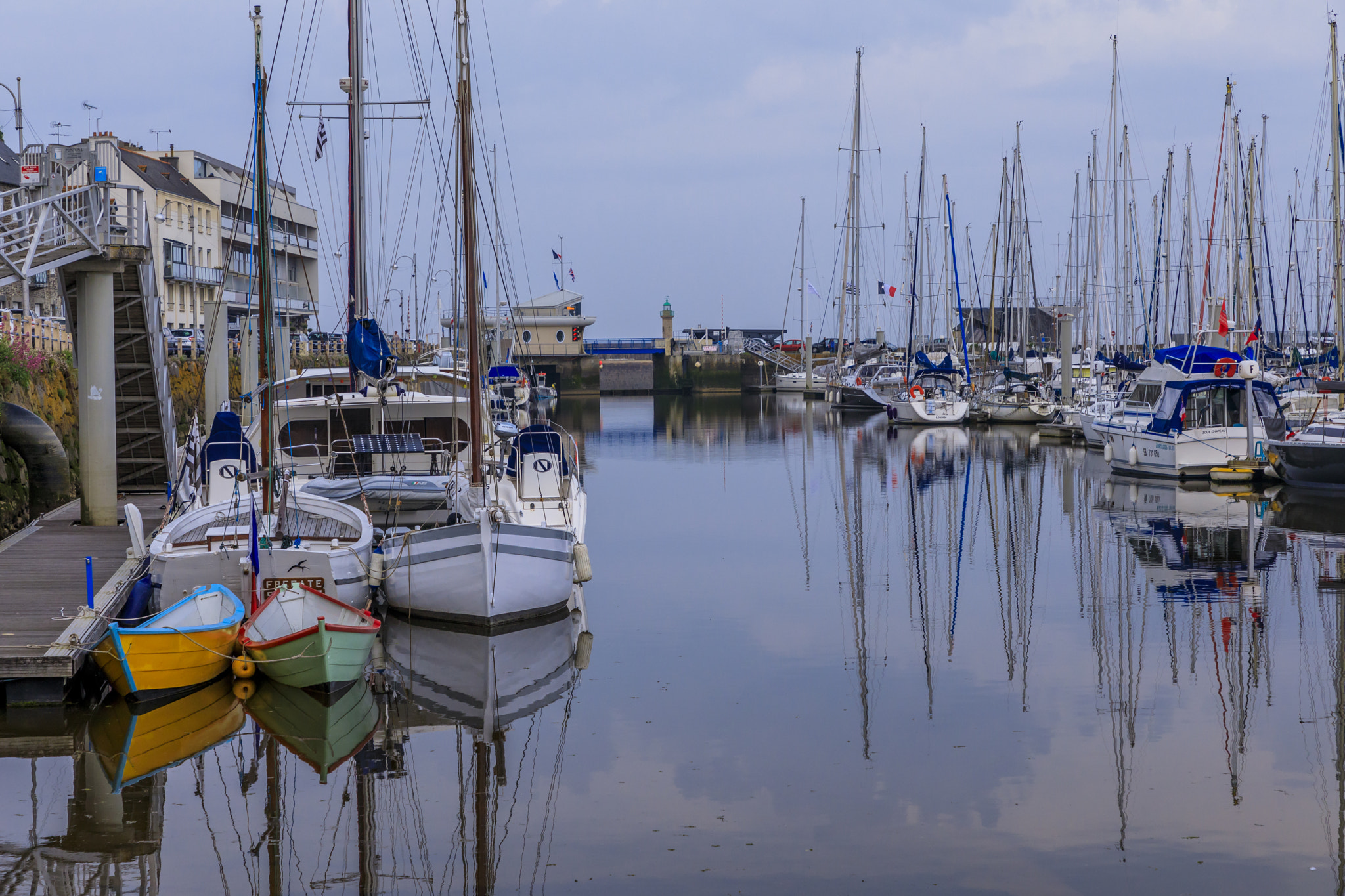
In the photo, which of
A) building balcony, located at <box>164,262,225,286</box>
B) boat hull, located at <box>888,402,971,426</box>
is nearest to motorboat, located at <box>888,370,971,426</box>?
boat hull, located at <box>888,402,971,426</box>

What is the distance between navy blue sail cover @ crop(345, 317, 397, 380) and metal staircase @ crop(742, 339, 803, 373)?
78.0 metres

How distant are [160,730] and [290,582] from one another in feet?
8.14

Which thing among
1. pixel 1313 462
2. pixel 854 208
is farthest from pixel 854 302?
pixel 1313 462

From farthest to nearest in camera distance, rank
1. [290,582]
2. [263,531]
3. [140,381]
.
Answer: [140,381]
[263,531]
[290,582]

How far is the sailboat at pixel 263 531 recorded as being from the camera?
1542 centimetres

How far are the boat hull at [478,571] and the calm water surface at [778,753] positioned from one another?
438mm

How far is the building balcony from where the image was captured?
68375mm

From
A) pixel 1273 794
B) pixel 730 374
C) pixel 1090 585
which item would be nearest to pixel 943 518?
pixel 1090 585

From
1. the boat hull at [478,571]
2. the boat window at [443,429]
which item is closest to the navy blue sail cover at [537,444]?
the boat window at [443,429]

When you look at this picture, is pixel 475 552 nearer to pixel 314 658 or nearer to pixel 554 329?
pixel 314 658

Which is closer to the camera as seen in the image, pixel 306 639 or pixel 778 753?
pixel 778 753

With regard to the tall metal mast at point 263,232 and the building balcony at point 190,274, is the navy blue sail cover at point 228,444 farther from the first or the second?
the building balcony at point 190,274

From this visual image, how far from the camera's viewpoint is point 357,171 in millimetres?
23375

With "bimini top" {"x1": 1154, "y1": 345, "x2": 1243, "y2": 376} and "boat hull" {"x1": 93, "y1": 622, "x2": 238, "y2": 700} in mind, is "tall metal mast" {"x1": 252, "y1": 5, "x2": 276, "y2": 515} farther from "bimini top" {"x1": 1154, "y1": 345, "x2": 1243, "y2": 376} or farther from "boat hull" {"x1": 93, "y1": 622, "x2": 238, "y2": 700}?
"bimini top" {"x1": 1154, "y1": 345, "x2": 1243, "y2": 376}
